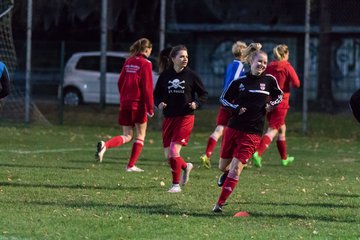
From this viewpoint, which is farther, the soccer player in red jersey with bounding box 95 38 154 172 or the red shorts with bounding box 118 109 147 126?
the red shorts with bounding box 118 109 147 126

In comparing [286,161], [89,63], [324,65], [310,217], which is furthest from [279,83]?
[89,63]

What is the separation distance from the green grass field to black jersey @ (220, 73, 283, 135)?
88cm

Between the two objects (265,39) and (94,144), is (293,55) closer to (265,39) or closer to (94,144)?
(265,39)

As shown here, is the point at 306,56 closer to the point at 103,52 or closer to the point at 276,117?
the point at 103,52

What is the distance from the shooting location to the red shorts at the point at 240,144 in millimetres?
10367

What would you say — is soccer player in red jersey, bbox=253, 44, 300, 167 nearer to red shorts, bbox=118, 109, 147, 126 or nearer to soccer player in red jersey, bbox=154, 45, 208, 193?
red shorts, bbox=118, 109, 147, 126

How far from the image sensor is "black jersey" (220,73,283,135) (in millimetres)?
10547

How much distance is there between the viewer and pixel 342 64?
A: 31094 millimetres

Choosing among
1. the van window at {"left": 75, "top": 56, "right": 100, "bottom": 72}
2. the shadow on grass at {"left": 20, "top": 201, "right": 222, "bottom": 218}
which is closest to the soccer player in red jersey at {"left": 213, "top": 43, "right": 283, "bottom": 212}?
the shadow on grass at {"left": 20, "top": 201, "right": 222, "bottom": 218}

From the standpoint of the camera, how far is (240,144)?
10438 mm

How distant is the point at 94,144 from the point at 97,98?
8.11 metres

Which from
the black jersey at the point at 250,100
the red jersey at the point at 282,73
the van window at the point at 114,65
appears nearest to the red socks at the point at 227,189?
the black jersey at the point at 250,100

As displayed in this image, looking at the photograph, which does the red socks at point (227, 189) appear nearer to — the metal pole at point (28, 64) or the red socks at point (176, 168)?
the red socks at point (176, 168)

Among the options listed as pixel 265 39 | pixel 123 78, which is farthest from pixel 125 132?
pixel 265 39
